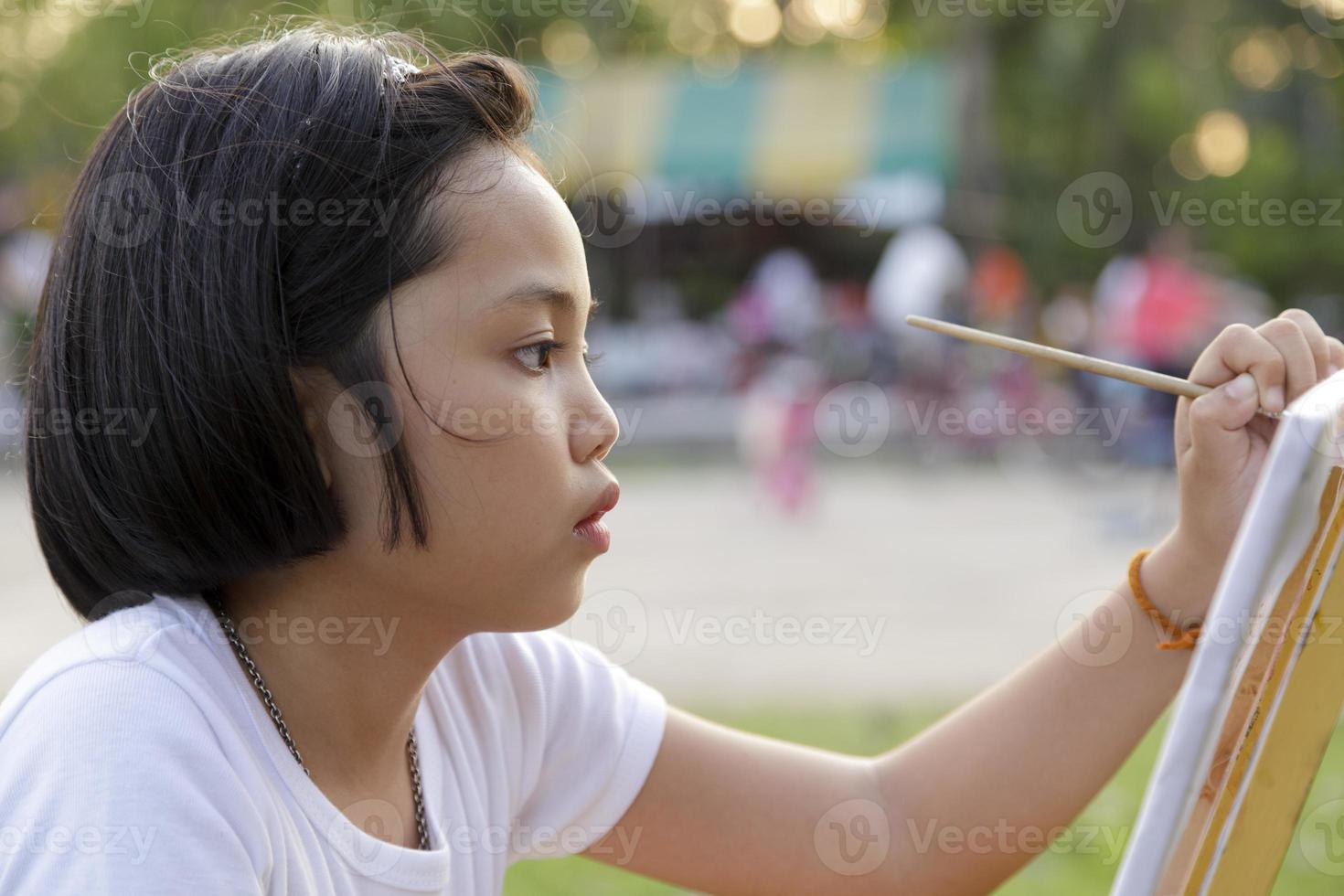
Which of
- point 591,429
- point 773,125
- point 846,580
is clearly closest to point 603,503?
point 591,429

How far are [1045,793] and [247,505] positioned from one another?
0.90 m

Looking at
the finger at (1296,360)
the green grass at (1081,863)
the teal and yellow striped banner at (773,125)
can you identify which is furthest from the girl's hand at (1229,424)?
the teal and yellow striped banner at (773,125)

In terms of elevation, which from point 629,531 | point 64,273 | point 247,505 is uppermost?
point 64,273

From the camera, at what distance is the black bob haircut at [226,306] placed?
1.14 metres

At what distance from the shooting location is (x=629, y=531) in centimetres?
856

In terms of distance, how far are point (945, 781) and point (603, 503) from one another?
→ 543 mm

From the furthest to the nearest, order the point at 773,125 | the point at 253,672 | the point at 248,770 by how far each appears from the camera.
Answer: the point at 773,125, the point at 253,672, the point at 248,770

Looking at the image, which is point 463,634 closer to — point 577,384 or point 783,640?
point 577,384

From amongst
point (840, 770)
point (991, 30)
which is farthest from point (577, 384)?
point (991, 30)

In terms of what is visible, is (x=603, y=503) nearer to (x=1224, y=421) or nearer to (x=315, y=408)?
(x=315, y=408)

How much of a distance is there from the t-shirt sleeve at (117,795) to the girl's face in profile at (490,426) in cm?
23

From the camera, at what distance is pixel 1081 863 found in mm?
3096

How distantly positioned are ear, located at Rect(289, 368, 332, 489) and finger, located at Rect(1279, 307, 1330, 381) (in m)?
0.91

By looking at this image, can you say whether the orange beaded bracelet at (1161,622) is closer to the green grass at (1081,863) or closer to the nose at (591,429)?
the nose at (591,429)
